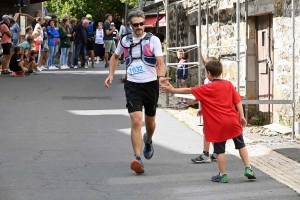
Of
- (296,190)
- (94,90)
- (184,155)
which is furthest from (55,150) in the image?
(94,90)

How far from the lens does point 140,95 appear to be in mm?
8664

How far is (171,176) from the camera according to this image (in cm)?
825

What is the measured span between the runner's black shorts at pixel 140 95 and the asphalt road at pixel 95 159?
0.71 m

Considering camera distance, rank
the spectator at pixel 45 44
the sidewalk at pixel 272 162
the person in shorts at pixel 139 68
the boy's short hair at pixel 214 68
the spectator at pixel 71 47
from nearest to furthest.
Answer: the boy's short hair at pixel 214 68
the sidewalk at pixel 272 162
the person in shorts at pixel 139 68
the spectator at pixel 45 44
the spectator at pixel 71 47

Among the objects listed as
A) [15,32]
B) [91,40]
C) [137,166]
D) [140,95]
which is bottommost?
[137,166]

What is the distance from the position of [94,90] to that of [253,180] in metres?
10.9

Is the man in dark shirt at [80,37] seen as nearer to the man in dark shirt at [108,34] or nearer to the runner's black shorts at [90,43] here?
the man in dark shirt at [108,34]

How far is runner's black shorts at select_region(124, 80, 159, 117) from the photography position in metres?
8.60

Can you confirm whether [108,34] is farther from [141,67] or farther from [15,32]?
[141,67]

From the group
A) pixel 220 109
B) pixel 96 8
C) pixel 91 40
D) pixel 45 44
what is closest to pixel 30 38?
pixel 45 44

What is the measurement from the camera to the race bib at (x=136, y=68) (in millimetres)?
8617

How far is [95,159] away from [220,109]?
2.10m

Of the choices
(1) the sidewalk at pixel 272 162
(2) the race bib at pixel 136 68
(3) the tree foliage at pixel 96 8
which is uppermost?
(3) the tree foliage at pixel 96 8

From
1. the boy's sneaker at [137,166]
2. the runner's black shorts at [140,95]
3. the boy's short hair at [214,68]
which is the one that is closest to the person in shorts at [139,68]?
the runner's black shorts at [140,95]
